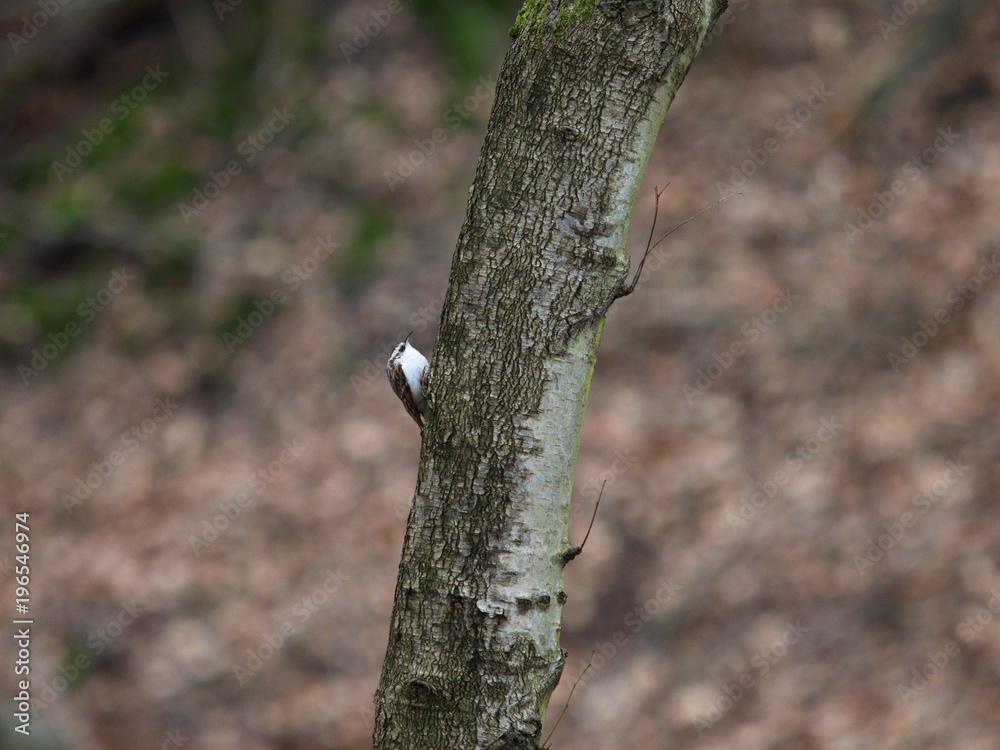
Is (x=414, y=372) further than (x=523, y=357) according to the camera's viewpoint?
Yes

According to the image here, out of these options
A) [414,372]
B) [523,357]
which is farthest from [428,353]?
[523,357]

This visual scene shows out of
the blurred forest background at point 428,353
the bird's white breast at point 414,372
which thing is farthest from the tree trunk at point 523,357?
the blurred forest background at point 428,353

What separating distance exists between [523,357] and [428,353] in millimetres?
4010

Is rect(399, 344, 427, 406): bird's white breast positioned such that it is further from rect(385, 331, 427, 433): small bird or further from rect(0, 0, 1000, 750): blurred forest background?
rect(0, 0, 1000, 750): blurred forest background

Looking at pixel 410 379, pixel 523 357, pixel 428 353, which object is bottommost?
pixel 523 357

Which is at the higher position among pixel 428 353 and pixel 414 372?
pixel 428 353

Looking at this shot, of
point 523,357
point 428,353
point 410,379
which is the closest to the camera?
point 523,357

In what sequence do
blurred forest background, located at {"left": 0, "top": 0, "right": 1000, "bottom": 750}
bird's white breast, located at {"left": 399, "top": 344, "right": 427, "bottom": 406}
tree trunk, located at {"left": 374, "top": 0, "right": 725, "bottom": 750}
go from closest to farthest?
1. tree trunk, located at {"left": 374, "top": 0, "right": 725, "bottom": 750}
2. bird's white breast, located at {"left": 399, "top": 344, "right": 427, "bottom": 406}
3. blurred forest background, located at {"left": 0, "top": 0, "right": 1000, "bottom": 750}

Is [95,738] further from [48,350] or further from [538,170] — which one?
[538,170]

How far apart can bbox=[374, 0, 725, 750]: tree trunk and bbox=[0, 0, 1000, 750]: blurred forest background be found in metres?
2.76

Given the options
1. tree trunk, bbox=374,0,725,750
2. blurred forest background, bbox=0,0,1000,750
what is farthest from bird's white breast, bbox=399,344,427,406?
blurred forest background, bbox=0,0,1000,750

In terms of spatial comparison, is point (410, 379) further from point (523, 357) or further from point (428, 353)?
point (428, 353)

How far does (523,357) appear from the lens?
141 centimetres

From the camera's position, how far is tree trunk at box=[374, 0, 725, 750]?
55.6 inches
